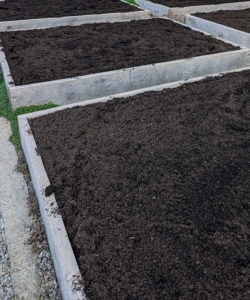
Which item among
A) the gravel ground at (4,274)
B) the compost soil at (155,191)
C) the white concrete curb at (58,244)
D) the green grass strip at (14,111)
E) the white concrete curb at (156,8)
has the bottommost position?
the gravel ground at (4,274)

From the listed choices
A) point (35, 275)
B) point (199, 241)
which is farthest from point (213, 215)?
point (35, 275)

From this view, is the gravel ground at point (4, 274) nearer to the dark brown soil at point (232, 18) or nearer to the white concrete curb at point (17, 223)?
the white concrete curb at point (17, 223)

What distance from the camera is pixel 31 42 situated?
6.39 metres

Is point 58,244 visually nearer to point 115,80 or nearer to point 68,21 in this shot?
point 115,80

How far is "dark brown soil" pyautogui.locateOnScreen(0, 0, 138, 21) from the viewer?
26.0 feet

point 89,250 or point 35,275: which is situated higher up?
point 89,250

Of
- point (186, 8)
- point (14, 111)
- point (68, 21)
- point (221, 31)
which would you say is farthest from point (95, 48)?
point (186, 8)

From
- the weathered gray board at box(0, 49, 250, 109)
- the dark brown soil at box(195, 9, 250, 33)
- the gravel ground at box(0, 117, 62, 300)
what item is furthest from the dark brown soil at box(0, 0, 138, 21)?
the gravel ground at box(0, 117, 62, 300)

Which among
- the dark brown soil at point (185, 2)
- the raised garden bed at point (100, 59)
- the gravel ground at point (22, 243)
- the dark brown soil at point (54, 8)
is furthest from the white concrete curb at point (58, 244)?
the dark brown soil at point (185, 2)

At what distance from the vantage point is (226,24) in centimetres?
766

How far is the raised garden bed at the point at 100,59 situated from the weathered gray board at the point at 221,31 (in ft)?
2.37

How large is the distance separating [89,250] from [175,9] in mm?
7931

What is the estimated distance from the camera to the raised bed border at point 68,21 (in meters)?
7.29

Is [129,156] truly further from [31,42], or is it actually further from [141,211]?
[31,42]
